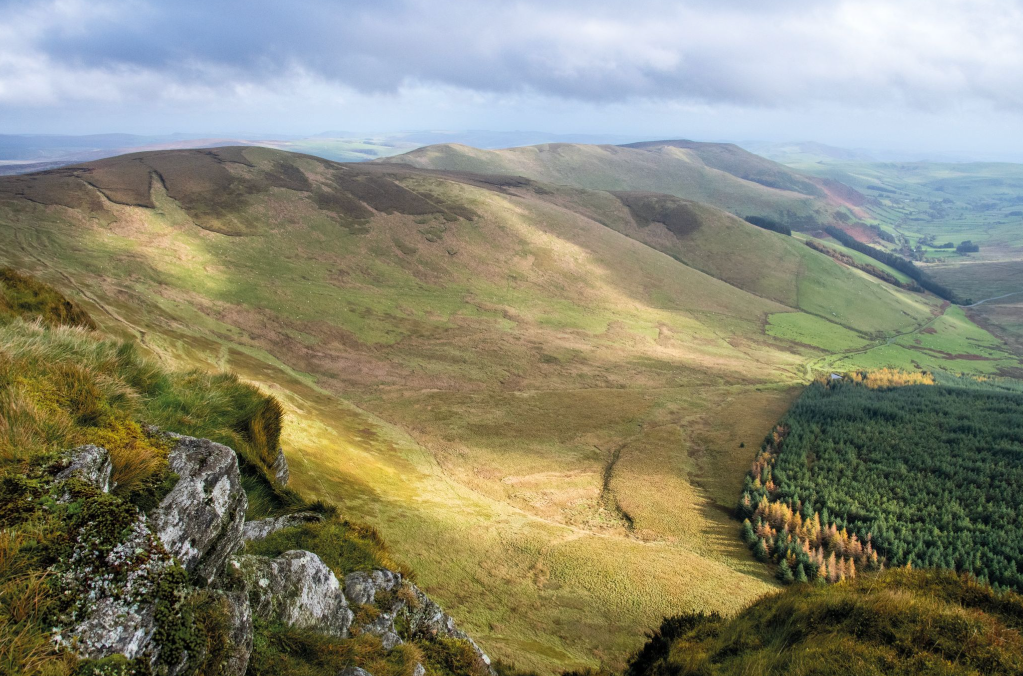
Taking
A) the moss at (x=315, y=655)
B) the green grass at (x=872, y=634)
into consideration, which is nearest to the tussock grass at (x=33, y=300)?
the moss at (x=315, y=655)

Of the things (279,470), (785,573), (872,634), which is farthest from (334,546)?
(785,573)

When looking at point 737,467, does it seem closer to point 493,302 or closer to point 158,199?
point 493,302

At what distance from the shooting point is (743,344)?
70.9 meters

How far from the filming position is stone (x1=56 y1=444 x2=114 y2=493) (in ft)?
18.1

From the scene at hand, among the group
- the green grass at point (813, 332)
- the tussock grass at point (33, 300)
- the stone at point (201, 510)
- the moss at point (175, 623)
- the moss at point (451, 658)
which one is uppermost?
the tussock grass at point (33, 300)

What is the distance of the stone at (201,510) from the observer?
6.20 meters

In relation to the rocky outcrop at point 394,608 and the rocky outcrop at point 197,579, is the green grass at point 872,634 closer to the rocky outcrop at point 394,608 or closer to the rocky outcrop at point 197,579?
the rocky outcrop at point 394,608

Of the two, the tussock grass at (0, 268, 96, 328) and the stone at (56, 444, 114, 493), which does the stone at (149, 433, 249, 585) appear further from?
the tussock grass at (0, 268, 96, 328)

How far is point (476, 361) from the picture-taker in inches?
1927

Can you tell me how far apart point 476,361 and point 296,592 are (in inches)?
1594

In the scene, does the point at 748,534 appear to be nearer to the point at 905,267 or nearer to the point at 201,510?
the point at 201,510

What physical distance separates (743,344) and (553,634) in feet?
202

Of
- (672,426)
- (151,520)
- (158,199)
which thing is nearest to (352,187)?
(158,199)

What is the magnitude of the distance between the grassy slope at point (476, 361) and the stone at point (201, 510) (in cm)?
1093
